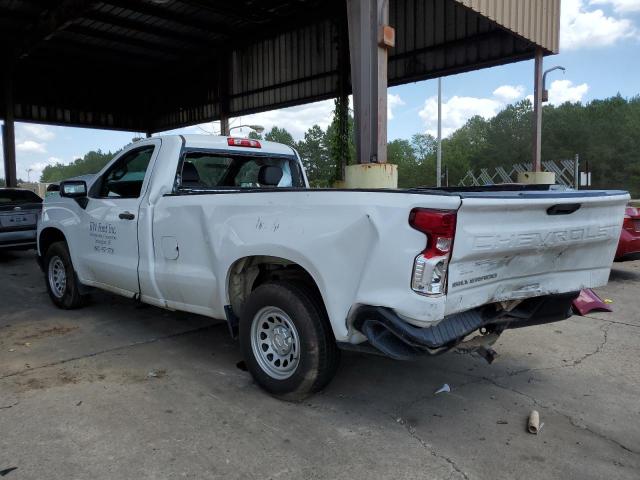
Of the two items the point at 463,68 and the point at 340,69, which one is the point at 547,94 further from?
the point at 340,69

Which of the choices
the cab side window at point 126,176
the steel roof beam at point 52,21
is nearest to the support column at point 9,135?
the steel roof beam at point 52,21

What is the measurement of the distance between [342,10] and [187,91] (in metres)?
8.98

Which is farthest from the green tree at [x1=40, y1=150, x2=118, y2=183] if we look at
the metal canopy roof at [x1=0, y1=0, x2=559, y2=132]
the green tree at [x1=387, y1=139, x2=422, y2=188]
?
the metal canopy roof at [x1=0, y1=0, x2=559, y2=132]

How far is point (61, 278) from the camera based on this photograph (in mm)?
6176

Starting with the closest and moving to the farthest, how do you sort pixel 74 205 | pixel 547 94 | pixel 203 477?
1. pixel 203 477
2. pixel 74 205
3. pixel 547 94

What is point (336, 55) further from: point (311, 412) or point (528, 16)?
point (311, 412)

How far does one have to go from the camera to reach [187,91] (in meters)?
20.6

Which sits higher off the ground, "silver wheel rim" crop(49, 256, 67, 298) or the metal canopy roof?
the metal canopy roof

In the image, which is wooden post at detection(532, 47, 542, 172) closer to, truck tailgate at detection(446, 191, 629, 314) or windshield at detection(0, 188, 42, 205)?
truck tailgate at detection(446, 191, 629, 314)

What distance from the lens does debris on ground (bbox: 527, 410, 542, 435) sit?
317 cm

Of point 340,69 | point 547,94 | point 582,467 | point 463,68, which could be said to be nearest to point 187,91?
point 340,69

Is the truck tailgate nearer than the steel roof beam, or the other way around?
the truck tailgate

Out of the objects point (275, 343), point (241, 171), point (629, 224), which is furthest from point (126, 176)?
point (629, 224)

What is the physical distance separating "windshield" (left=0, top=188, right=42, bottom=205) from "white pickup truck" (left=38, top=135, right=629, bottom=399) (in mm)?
6929
